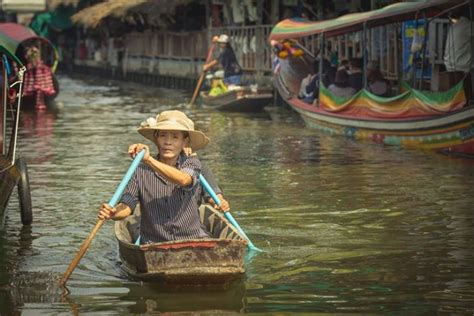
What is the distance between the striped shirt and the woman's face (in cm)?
13

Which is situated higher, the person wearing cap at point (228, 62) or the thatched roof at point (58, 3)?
the thatched roof at point (58, 3)

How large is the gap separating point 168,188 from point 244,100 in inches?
700

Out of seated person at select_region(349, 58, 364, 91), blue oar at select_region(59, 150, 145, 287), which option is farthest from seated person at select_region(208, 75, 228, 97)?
blue oar at select_region(59, 150, 145, 287)

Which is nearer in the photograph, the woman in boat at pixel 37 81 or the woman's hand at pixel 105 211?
the woman's hand at pixel 105 211

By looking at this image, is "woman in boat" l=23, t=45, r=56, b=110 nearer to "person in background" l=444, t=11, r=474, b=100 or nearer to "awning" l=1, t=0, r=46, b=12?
"person in background" l=444, t=11, r=474, b=100

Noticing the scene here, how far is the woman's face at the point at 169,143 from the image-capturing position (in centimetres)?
777

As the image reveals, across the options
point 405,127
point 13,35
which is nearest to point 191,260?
point 405,127

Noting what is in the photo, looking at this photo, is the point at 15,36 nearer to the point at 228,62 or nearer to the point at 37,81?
the point at 37,81

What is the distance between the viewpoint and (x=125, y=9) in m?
36.3

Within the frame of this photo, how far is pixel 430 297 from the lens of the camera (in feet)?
25.1

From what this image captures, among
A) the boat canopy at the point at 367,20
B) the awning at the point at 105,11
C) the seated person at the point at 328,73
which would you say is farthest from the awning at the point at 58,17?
the seated person at the point at 328,73

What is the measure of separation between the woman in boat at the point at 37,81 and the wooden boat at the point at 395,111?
313 inches

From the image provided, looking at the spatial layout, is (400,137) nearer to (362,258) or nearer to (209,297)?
(362,258)

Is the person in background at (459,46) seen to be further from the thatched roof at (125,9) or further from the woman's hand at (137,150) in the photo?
the thatched roof at (125,9)
